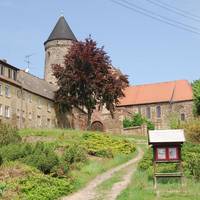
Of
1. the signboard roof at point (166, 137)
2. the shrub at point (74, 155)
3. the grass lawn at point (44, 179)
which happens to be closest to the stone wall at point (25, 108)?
the shrub at point (74, 155)

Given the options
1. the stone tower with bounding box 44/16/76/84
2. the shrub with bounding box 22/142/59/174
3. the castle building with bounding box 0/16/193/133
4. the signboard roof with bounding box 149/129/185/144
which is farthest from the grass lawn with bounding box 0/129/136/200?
the stone tower with bounding box 44/16/76/84

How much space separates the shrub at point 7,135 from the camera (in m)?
32.0

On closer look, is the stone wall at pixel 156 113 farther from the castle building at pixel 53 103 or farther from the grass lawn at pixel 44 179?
the grass lawn at pixel 44 179

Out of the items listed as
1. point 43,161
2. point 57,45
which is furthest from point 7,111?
point 43,161

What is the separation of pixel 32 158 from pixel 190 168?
8187mm

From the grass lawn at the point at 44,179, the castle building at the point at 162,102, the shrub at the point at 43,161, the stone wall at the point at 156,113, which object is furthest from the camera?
the castle building at the point at 162,102

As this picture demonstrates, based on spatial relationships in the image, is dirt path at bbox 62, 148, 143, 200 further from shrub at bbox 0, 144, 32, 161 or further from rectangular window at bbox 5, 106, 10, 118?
rectangular window at bbox 5, 106, 10, 118

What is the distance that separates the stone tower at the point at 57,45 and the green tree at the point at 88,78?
19148mm

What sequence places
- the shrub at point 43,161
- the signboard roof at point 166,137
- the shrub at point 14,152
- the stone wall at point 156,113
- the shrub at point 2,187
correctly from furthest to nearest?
the stone wall at point 156,113, the shrub at point 14,152, the shrub at point 43,161, the signboard roof at point 166,137, the shrub at point 2,187

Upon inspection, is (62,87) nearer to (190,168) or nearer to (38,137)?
(38,137)

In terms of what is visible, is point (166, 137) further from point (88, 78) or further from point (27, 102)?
point (27, 102)

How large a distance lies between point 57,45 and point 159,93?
721 inches

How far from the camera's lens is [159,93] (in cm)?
8019

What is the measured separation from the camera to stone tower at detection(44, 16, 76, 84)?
255 feet
